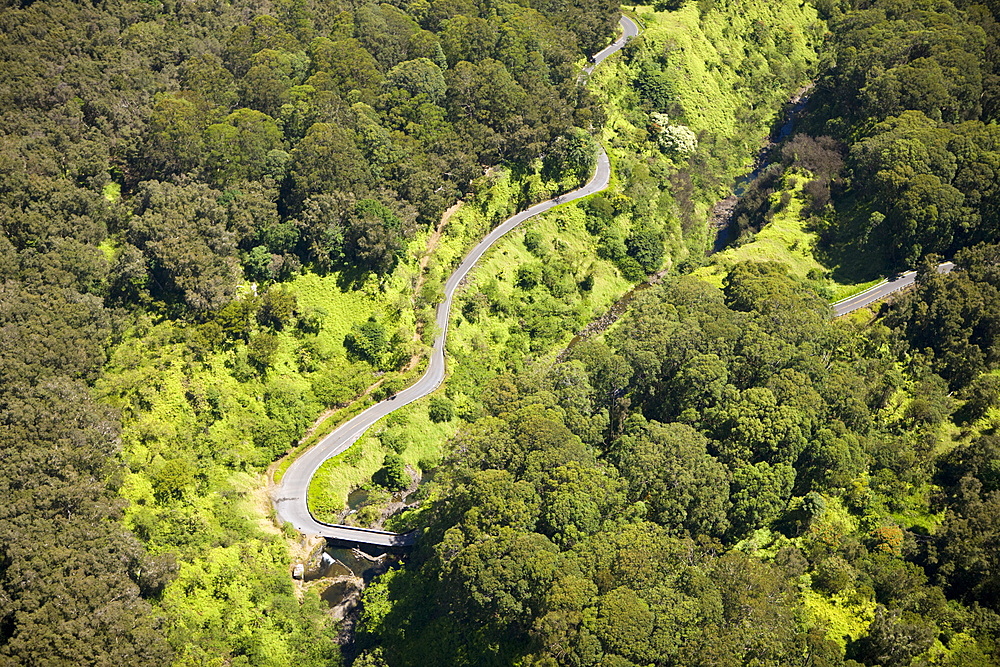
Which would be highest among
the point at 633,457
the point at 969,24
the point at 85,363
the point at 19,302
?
the point at 969,24

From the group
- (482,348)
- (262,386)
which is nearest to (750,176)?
(482,348)

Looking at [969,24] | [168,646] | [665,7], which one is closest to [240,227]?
[168,646]

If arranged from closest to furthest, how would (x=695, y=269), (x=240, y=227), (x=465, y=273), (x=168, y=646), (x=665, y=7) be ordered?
(x=168, y=646) → (x=240, y=227) → (x=465, y=273) → (x=695, y=269) → (x=665, y=7)

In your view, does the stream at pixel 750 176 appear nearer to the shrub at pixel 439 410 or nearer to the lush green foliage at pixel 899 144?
the lush green foliage at pixel 899 144

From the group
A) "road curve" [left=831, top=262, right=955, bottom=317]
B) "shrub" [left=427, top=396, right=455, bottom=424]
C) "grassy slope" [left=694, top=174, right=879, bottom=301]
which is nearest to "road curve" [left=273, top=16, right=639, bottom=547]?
"shrub" [left=427, top=396, right=455, bottom=424]

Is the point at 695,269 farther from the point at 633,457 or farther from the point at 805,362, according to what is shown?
the point at 633,457

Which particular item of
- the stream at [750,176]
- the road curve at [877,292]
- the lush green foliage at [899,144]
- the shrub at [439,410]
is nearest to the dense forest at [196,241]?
the shrub at [439,410]

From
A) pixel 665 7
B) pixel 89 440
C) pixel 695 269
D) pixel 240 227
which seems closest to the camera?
pixel 89 440
